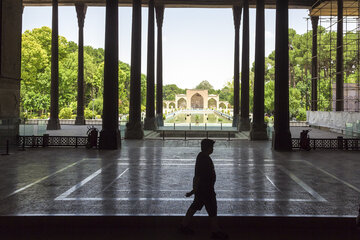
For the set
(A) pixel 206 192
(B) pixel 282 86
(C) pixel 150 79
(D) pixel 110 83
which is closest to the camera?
(A) pixel 206 192

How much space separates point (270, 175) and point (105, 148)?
364 inches

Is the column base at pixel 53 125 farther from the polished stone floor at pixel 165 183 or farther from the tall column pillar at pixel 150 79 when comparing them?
the polished stone floor at pixel 165 183

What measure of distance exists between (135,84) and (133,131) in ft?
11.3

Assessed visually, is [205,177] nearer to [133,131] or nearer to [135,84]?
[133,131]

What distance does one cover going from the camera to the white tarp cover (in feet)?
81.4

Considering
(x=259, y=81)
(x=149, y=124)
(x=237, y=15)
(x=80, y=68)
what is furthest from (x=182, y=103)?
(x=259, y=81)

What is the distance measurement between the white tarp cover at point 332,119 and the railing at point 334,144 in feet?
25.9

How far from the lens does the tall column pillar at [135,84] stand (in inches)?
870

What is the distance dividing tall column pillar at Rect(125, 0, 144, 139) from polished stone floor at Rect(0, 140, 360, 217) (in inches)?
268

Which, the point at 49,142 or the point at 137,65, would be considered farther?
the point at 137,65

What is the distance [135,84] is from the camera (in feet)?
75.2

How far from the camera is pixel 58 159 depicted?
535 inches

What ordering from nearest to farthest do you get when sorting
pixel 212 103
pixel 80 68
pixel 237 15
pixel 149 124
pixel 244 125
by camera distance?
pixel 244 125, pixel 149 124, pixel 237 15, pixel 80 68, pixel 212 103

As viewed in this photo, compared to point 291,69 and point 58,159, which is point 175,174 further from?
point 291,69
